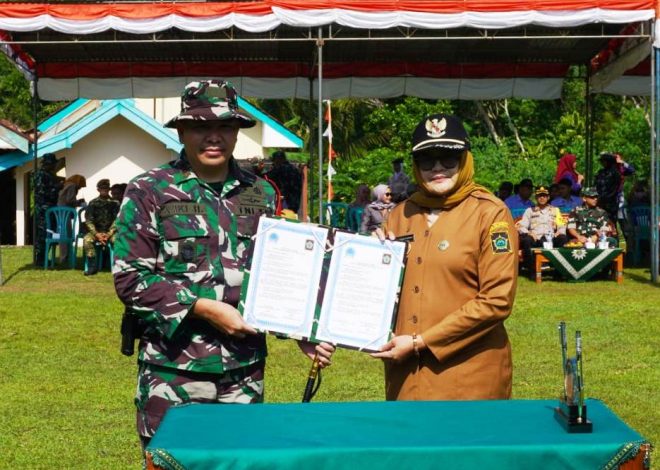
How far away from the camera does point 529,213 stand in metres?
17.1

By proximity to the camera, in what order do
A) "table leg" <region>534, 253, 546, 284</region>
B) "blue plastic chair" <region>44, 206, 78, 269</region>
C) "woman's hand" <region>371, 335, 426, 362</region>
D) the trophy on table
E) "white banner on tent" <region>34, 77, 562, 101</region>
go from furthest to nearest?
"white banner on tent" <region>34, 77, 562, 101</region>
"blue plastic chair" <region>44, 206, 78, 269</region>
"table leg" <region>534, 253, 546, 284</region>
"woman's hand" <region>371, 335, 426, 362</region>
the trophy on table

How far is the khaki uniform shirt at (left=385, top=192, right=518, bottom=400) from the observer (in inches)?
170

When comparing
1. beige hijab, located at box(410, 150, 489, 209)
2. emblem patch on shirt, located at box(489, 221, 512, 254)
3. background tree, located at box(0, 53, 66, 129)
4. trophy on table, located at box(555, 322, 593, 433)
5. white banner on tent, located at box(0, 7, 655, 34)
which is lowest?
trophy on table, located at box(555, 322, 593, 433)

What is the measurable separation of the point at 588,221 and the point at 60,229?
792 centimetres

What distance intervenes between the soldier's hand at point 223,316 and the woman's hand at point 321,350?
0.23 m

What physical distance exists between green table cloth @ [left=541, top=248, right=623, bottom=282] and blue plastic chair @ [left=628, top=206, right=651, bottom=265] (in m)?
3.05

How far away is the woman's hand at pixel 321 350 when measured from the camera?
163 inches

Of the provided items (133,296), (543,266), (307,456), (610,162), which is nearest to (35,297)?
(543,266)

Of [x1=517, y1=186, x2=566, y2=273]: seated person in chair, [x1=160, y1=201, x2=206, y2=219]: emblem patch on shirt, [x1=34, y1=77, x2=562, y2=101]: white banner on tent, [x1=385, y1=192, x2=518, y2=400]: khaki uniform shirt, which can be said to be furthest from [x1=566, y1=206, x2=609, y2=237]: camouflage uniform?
[x1=160, y1=201, x2=206, y2=219]: emblem patch on shirt

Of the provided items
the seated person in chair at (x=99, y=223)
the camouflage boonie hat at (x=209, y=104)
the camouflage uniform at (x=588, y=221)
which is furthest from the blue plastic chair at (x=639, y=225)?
the camouflage boonie hat at (x=209, y=104)

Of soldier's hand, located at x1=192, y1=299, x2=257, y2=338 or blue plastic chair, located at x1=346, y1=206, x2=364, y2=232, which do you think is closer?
soldier's hand, located at x1=192, y1=299, x2=257, y2=338

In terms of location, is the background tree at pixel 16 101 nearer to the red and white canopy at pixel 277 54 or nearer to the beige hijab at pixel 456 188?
the red and white canopy at pixel 277 54

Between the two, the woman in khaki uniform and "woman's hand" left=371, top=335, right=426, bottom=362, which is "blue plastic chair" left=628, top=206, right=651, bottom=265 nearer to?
the woman in khaki uniform

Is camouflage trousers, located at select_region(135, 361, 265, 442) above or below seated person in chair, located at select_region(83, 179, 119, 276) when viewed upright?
below
